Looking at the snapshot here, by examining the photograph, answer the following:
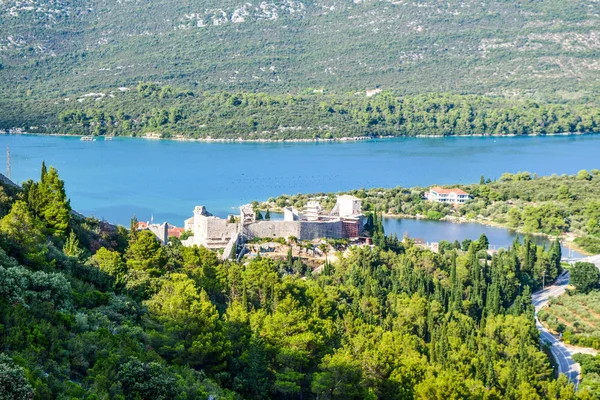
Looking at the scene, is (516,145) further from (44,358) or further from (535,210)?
(44,358)

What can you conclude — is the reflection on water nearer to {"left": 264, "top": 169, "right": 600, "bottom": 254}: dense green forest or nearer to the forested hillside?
{"left": 264, "top": 169, "right": 600, "bottom": 254}: dense green forest

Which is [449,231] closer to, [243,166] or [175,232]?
[175,232]

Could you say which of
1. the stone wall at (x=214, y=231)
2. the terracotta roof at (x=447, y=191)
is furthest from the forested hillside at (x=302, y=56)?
the stone wall at (x=214, y=231)

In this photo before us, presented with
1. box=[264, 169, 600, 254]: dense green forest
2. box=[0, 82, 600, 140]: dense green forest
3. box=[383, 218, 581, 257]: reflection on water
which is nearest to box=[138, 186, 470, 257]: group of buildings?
box=[383, 218, 581, 257]: reflection on water

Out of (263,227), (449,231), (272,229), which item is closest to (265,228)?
(263,227)

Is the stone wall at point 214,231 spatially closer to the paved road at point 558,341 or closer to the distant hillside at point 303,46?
the paved road at point 558,341

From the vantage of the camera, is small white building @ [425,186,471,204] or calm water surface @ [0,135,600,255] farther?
calm water surface @ [0,135,600,255]
